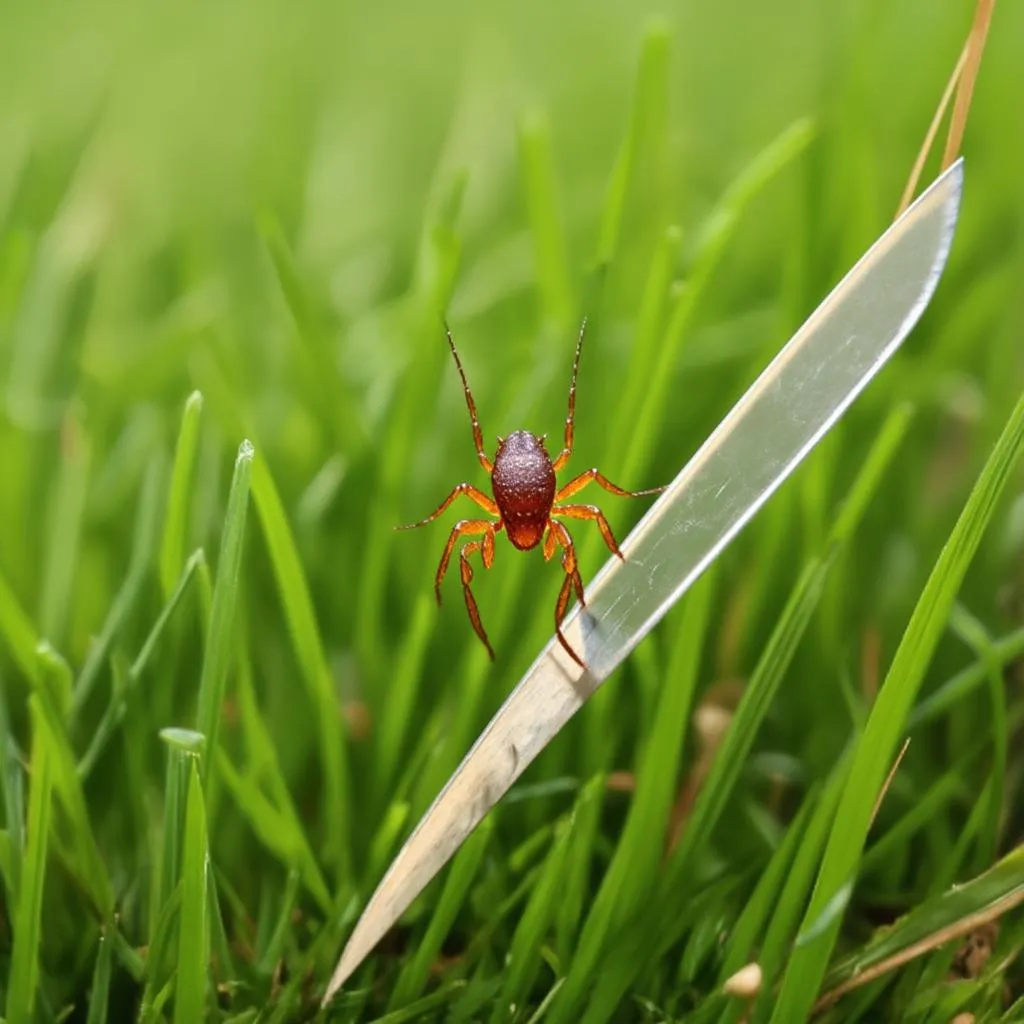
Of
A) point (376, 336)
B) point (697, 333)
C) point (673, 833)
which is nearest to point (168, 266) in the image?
point (376, 336)

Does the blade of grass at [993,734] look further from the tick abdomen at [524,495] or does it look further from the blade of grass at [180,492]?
the blade of grass at [180,492]

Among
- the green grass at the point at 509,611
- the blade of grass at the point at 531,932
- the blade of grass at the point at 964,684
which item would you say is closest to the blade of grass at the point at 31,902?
the green grass at the point at 509,611

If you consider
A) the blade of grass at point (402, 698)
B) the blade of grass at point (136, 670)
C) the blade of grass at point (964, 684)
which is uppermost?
the blade of grass at point (136, 670)

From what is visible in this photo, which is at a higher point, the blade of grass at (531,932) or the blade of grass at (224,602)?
the blade of grass at (224,602)

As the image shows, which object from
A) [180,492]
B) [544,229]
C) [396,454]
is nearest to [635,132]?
[544,229]

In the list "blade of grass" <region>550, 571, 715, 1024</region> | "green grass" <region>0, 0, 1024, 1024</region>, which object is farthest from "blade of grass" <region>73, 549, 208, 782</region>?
"blade of grass" <region>550, 571, 715, 1024</region>

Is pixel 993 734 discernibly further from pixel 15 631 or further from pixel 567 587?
pixel 15 631

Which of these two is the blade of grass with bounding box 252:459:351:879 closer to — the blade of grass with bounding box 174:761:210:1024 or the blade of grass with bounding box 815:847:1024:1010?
the blade of grass with bounding box 174:761:210:1024
